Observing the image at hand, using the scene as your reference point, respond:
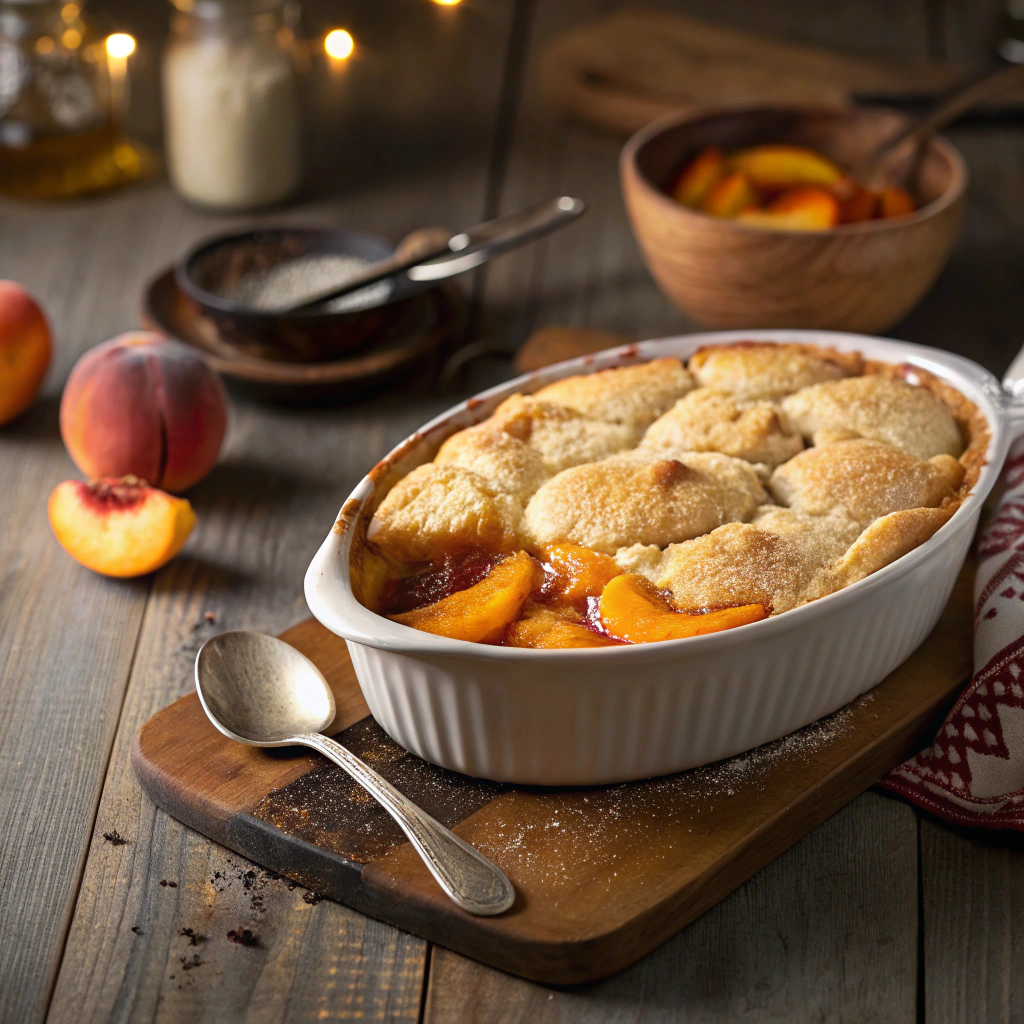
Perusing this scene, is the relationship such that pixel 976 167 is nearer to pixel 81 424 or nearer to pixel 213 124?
pixel 213 124

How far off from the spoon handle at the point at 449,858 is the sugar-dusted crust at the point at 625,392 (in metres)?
0.69

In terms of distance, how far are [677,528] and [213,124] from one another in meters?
1.83

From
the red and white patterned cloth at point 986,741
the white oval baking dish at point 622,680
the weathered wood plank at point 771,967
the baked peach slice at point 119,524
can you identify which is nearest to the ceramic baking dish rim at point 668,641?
the white oval baking dish at point 622,680

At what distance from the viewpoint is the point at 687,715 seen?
5.10 feet

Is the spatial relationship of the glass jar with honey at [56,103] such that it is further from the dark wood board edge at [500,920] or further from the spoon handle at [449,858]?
the spoon handle at [449,858]

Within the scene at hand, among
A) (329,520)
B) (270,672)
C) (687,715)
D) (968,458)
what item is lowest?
(329,520)

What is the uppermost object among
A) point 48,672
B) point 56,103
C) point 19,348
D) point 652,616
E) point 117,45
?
point 652,616

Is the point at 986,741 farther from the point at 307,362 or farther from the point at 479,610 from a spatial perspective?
the point at 307,362

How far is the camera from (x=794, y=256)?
7.88 ft

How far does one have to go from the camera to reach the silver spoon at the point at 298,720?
1.45 meters

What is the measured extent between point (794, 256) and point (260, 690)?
1323 mm

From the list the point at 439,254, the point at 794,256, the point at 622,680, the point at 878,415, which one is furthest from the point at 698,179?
the point at 622,680

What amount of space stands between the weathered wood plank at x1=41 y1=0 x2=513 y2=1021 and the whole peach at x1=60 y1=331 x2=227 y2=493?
129 mm

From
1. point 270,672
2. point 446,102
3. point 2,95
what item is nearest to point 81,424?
point 270,672
